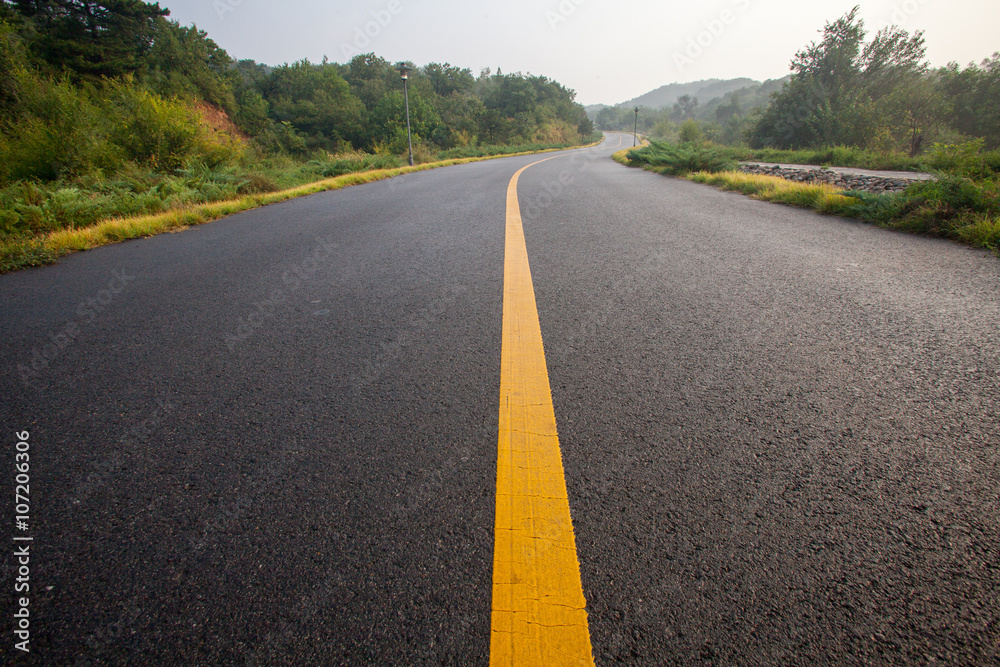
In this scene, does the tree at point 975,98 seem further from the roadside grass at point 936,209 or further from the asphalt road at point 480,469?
the asphalt road at point 480,469

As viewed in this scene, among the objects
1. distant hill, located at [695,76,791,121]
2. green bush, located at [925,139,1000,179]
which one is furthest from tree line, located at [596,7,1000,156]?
distant hill, located at [695,76,791,121]

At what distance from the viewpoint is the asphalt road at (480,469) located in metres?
0.79

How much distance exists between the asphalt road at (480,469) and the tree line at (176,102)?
10.9 meters

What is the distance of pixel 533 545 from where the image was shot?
0.94 m

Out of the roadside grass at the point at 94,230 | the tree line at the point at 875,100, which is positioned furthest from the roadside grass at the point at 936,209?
the tree line at the point at 875,100

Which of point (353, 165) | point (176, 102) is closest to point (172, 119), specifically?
point (176, 102)

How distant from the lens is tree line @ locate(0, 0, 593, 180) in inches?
412

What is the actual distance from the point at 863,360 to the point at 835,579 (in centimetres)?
124

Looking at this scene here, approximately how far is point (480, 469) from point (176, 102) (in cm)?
1511

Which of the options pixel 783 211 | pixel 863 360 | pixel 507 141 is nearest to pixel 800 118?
pixel 507 141

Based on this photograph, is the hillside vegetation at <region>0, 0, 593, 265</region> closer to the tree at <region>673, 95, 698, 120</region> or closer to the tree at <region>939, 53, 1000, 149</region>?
the tree at <region>939, 53, 1000, 149</region>

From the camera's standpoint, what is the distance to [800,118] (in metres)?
33.8

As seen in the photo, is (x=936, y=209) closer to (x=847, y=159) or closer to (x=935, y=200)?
(x=935, y=200)

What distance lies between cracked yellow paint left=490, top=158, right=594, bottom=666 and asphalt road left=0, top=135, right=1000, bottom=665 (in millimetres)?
36
